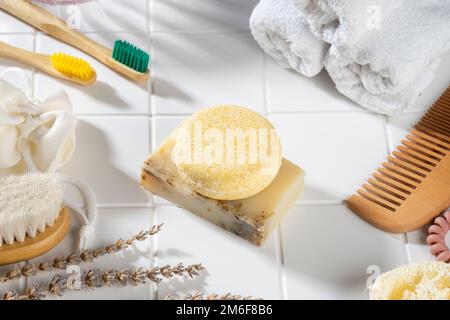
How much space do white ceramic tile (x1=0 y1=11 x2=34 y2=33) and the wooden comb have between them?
595mm

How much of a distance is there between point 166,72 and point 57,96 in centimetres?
21

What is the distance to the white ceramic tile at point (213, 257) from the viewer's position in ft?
3.52

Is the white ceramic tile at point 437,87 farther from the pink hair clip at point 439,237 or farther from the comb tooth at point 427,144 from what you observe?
the pink hair clip at point 439,237

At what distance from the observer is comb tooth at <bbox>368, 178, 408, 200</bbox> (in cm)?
115

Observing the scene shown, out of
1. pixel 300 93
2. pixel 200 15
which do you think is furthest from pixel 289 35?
pixel 200 15

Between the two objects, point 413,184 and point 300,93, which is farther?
point 300,93

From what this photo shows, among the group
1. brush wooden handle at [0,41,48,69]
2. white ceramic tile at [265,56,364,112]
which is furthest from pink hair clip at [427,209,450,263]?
brush wooden handle at [0,41,48,69]

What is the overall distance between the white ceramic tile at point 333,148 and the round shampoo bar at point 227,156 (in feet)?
0.41

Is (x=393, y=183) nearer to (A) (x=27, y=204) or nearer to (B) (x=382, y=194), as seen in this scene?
(B) (x=382, y=194)

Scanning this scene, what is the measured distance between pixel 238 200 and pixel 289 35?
0.28m

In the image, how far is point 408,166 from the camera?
1180mm

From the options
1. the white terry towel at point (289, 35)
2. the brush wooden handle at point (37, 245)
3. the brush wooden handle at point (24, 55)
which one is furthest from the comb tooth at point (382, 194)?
the brush wooden handle at point (24, 55)

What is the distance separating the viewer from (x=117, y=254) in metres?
1.09
